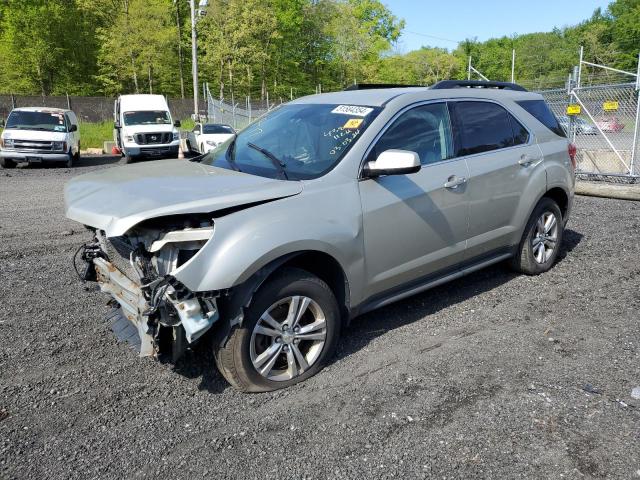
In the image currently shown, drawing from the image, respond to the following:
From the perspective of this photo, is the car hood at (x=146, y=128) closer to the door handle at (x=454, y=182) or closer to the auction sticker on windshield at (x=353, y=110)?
Result: the auction sticker on windshield at (x=353, y=110)


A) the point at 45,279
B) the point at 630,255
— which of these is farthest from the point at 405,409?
the point at 630,255

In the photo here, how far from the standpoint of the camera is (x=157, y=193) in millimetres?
3205

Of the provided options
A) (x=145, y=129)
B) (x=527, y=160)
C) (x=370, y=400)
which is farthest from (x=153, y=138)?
(x=370, y=400)

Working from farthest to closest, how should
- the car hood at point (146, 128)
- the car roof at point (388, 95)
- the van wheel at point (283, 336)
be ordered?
1. the car hood at point (146, 128)
2. the car roof at point (388, 95)
3. the van wheel at point (283, 336)

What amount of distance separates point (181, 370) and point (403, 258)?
1750 mm

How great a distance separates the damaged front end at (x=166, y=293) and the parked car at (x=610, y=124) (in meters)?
12.7

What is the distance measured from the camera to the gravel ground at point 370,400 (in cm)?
272

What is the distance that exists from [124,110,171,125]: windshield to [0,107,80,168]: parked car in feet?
7.75

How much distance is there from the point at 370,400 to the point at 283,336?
0.66 meters

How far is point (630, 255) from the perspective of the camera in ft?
20.7

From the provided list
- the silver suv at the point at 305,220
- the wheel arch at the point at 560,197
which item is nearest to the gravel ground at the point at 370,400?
the silver suv at the point at 305,220

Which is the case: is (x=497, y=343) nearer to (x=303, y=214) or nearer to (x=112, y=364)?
(x=303, y=214)

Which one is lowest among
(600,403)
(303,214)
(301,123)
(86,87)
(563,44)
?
(600,403)

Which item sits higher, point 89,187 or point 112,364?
point 89,187
